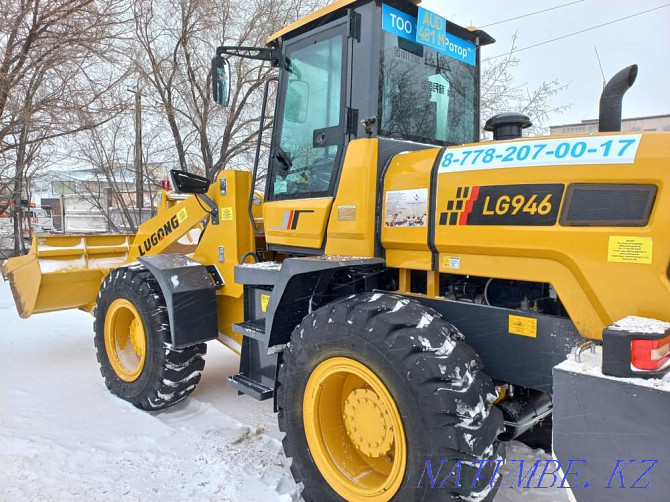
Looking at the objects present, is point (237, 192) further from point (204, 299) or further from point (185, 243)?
point (185, 243)

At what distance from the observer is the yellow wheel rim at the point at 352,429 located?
8.09ft

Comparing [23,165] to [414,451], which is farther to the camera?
[23,165]

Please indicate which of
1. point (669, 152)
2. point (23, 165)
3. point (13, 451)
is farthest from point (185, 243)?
point (23, 165)

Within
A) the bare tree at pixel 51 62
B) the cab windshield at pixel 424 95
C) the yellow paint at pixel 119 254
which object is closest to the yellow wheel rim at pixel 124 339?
the yellow paint at pixel 119 254

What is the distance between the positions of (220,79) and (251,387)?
2121 mm

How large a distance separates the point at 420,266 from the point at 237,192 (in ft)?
6.23

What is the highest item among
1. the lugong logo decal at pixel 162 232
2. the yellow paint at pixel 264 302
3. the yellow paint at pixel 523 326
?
the lugong logo decal at pixel 162 232

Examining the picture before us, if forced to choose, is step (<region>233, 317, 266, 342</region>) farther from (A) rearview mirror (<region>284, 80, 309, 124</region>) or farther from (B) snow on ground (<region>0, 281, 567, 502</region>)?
(A) rearview mirror (<region>284, 80, 309, 124</region>)

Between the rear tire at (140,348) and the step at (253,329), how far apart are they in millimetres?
685

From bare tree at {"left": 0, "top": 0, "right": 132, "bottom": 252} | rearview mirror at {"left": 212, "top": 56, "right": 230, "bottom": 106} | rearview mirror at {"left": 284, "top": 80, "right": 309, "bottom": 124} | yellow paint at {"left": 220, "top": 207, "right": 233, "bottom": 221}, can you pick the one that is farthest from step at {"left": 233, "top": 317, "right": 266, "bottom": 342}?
bare tree at {"left": 0, "top": 0, "right": 132, "bottom": 252}

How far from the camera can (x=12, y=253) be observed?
12.2m

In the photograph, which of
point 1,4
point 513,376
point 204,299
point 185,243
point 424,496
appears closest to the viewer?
point 424,496

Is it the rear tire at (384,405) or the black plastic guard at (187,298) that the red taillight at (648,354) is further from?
the black plastic guard at (187,298)

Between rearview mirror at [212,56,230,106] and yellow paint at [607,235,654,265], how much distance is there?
8.60 feet
